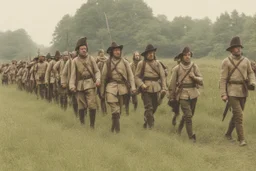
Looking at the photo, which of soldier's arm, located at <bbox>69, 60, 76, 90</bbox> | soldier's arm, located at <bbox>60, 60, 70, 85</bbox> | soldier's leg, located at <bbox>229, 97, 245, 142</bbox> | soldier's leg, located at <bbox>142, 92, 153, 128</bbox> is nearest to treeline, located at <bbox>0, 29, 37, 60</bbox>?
soldier's arm, located at <bbox>60, 60, 70, 85</bbox>

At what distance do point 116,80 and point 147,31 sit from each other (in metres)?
47.2

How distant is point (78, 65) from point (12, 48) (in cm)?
10551

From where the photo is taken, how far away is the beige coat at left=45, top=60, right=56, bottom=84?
48.8 feet

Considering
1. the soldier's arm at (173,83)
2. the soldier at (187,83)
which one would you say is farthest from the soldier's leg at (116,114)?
the soldier at (187,83)

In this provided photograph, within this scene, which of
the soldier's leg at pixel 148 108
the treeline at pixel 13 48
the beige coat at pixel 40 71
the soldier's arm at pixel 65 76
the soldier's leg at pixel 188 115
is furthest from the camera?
the treeline at pixel 13 48

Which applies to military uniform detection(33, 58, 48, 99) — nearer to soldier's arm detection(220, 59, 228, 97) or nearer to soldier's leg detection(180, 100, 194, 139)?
soldier's leg detection(180, 100, 194, 139)

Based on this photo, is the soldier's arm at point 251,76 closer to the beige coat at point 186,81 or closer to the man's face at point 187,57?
the beige coat at point 186,81

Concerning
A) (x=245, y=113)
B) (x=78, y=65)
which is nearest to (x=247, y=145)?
(x=245, y=113)

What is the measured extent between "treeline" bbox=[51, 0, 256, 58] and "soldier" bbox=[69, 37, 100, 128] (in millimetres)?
43670

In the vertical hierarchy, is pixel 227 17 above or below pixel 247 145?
above

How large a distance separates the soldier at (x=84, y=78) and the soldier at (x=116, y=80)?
28cm

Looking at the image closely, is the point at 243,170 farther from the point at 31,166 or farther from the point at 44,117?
the point at 44,117

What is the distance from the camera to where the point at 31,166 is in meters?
5.88

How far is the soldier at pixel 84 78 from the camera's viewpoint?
30.4ft
